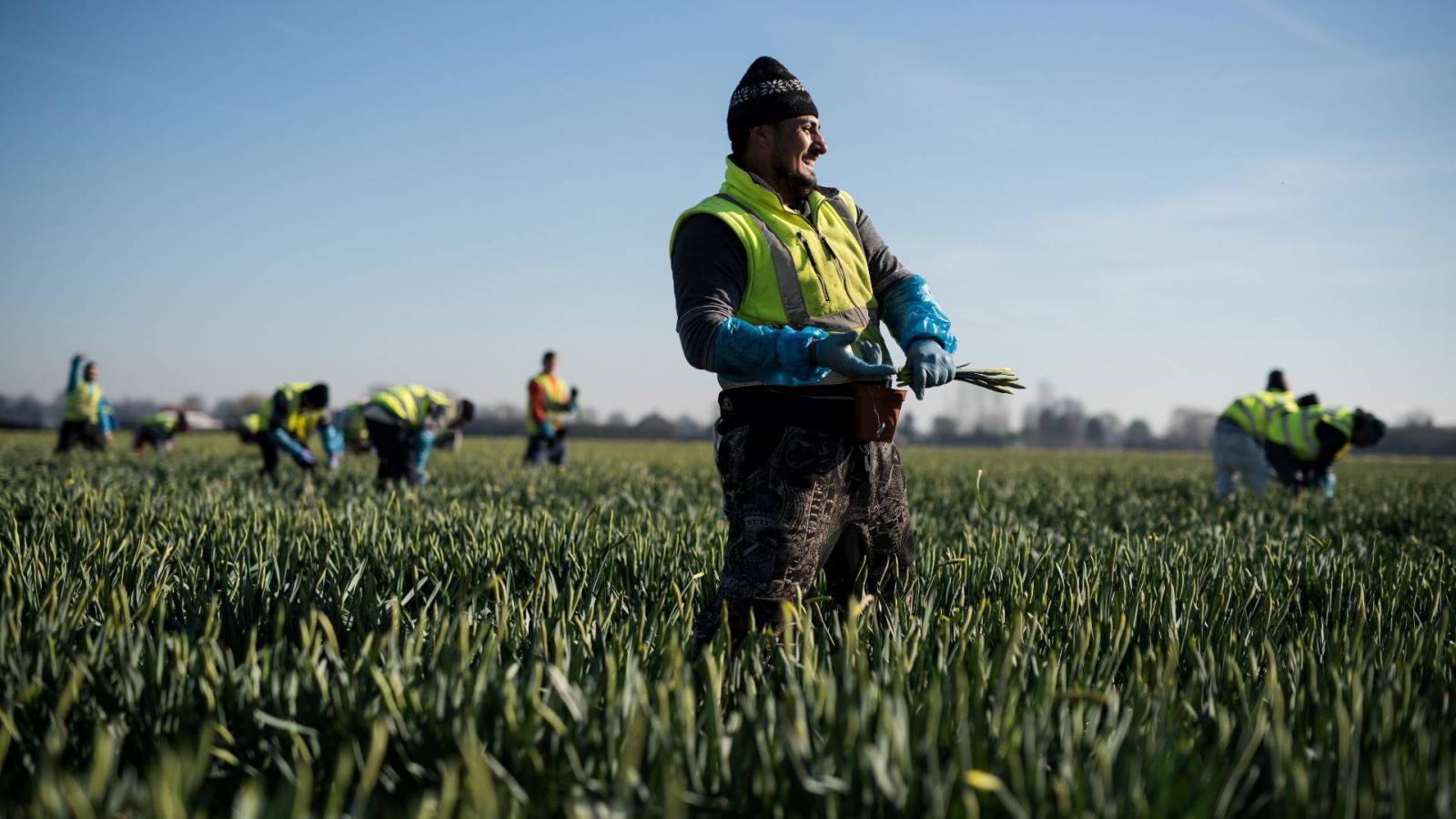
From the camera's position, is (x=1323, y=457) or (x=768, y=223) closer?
(x=768, y=223)

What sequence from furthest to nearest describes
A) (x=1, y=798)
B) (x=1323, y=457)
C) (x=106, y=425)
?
(x=106, y=425) < (x=1323, y=457) < (x=1, y=798)

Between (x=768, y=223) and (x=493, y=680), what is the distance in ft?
4.32

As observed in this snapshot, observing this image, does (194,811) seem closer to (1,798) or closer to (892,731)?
(1,798)

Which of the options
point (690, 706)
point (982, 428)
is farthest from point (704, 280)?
point (982, 428)

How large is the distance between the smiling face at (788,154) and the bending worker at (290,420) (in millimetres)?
7489

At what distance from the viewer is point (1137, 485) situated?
12.1m

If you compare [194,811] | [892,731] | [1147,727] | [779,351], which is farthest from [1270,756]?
[194,811]

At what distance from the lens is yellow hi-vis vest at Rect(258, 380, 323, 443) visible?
9.05 m

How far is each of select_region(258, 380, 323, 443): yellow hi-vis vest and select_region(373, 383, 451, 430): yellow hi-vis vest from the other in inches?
54.5

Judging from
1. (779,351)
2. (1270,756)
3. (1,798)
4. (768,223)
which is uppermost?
(768,223)

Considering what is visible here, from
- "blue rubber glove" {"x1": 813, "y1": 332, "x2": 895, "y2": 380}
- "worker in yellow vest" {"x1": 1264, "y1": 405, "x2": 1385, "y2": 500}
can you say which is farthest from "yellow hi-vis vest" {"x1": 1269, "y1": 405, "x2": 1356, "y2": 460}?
"blue rubber glove" {"x1": 813, "y1": 332, "x2": 895, "y2": 380}

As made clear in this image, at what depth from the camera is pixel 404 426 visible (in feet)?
27.3

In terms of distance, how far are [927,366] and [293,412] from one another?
8.35 m

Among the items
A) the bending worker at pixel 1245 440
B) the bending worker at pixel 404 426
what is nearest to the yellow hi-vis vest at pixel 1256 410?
the bending worker at pixel 1245 440
